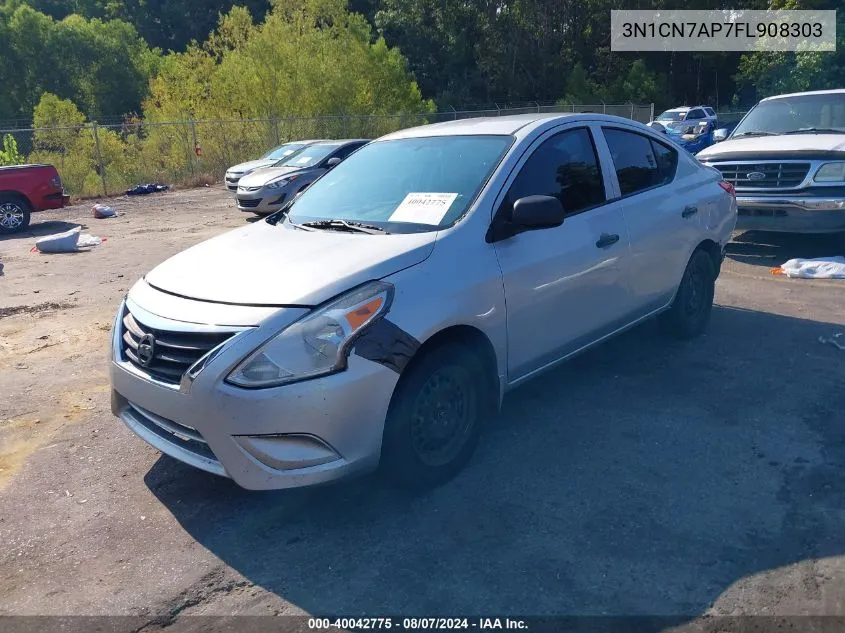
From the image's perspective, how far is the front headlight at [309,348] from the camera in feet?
10.5

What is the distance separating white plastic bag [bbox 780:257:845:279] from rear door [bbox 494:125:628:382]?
4093 millimetres

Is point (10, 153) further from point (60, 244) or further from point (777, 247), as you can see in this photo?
point (777, 247)

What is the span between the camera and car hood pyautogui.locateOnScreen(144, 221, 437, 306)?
3.45 m

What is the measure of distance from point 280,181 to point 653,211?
418 inches

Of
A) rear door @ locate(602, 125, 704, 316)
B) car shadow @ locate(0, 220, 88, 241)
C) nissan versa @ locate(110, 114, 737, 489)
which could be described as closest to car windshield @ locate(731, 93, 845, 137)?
rear door @ locate(602, 125, 704, 316)

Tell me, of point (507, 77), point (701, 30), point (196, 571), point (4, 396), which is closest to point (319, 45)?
point (507, 77)

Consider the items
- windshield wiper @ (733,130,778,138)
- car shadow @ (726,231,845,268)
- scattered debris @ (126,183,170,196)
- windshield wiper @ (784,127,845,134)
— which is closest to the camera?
car shadow @ (726,231,845,268)

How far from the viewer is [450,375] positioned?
375cm

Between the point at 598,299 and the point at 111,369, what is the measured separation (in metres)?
2.87

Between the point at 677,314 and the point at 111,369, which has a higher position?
the point at 111,369

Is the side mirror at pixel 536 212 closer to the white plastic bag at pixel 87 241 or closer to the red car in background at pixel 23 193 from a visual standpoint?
the white plastic bag at pixel 87 241

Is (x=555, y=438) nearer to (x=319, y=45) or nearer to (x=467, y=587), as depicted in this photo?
(x=467, y=587)

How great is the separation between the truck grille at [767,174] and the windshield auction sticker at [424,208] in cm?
567

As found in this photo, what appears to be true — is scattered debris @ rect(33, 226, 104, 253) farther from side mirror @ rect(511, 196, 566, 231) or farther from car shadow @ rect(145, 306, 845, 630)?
side mirror @ rect(511, 196, 566, 231)
